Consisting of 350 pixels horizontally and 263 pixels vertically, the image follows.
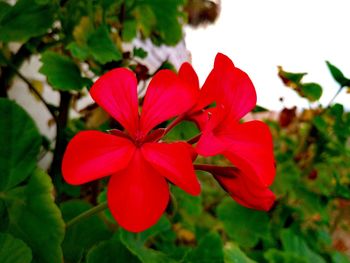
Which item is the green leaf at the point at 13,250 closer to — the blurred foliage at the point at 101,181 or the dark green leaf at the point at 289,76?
the blurred foliage at the point at 101,181

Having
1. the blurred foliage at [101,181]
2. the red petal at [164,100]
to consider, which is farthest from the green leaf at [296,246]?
the red petal at [164,100]

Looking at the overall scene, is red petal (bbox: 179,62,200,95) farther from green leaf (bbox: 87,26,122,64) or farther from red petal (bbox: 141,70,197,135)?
green leaf (bbox: 87,26,122,64)

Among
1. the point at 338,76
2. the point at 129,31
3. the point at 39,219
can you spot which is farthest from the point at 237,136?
the point at 129,31

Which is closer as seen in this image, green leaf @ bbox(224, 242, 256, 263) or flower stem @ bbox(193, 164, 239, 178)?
flower stem @ bbox(193, 164, 239, 178)

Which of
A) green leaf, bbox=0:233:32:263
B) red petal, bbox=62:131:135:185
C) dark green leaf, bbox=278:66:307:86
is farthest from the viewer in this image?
dark green leaf, bbox=278:66:307:86

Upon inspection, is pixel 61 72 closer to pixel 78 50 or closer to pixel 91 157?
pixel 78 50

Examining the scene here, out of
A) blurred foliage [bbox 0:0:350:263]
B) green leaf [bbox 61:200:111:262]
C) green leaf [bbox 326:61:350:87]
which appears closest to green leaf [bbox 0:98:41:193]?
blurred foliage [bbox 0:0:350:263]

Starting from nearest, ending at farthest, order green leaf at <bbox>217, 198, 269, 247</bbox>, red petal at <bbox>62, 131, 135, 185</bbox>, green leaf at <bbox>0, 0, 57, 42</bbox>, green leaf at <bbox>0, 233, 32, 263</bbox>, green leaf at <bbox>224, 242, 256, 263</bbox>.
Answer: red petal at <bbox>62, 131, 135, 185</bbox>
green leaf at <bbox>0, 233, 32, 263</bbox>
green leaf at <bbox>224, 242, 256, 263</bbox>
green leaf at <bbox>0, 0, 57, 42</bbox>
green leaf at <bbox>217, 198, 269, 247</bbox>
